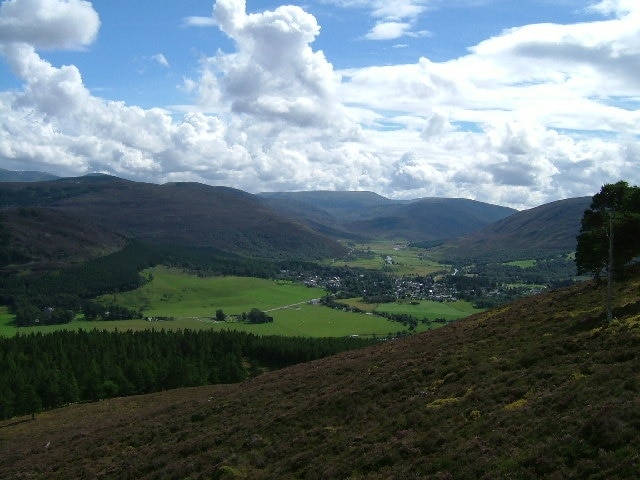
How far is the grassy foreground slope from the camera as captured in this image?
2122 centimetres

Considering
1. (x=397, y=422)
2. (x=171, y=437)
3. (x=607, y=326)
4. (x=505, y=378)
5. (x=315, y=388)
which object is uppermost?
(x=607, y=326)

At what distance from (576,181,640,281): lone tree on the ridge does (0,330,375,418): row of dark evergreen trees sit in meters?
81.4

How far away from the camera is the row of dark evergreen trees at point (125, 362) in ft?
296

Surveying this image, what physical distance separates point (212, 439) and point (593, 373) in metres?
26.7

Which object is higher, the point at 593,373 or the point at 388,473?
the point at 593,373

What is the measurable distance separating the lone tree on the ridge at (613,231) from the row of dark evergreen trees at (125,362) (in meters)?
81.4

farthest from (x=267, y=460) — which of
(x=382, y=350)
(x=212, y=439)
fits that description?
(x=382, y=350)

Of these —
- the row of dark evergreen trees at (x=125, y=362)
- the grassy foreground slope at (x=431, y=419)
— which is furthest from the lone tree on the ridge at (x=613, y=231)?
the row of dark evergreen trees at (x=125, y=362)

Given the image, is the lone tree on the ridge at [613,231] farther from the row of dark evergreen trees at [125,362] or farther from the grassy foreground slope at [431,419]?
the row of dark evergreen trees at [125,362]

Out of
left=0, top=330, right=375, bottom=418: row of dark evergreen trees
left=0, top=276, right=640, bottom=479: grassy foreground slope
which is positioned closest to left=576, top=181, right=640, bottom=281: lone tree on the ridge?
left=0, top=276, right=640, bottom=479: grassy foreground slope

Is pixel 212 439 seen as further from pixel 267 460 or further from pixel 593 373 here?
pixel 593 373

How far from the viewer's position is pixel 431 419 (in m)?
29.2

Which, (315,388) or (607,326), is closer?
(607,326)

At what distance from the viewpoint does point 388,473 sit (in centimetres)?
2380
